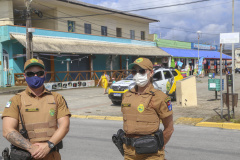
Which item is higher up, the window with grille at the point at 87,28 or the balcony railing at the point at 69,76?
the window with grille at the point at 87,28

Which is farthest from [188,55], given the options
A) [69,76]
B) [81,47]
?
[69,76]

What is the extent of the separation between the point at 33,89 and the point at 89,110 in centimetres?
924

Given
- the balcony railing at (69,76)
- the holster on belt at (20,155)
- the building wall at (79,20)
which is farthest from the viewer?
the building wall at (79,20)

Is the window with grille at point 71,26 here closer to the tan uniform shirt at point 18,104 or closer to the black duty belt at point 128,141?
the tan uniform shirt at point 18,104

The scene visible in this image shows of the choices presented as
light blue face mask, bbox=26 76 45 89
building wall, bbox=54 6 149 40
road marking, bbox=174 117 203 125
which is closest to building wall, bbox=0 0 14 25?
building wall, bbox=54 6 149 40

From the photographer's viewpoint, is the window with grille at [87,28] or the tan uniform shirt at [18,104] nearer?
the tan uniform shirt at [18,104]

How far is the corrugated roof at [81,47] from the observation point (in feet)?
71.2

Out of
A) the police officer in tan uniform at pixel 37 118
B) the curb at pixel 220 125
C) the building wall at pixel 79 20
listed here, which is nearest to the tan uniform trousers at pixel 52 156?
the police officer in tan uniform at pixel 37 118

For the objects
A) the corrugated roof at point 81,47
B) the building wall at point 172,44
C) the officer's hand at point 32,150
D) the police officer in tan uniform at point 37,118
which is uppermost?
the building wall at point 172,44

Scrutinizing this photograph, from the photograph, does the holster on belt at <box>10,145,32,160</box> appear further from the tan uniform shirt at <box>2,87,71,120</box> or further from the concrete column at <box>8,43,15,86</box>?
the concrete column at <box>8,43,15,86</box>

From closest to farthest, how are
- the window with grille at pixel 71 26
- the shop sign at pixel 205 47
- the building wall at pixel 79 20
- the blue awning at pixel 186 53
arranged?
the building wall at pixel 79 20 → the window with grille at pixel 71 26 → the blue awning at pixel 186 53 → the shop sign at pixel 205 47

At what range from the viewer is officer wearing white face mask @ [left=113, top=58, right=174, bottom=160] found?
2889mm

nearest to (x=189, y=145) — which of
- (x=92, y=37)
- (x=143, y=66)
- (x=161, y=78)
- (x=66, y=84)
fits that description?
(x=143, y=66)

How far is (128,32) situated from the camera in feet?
119
